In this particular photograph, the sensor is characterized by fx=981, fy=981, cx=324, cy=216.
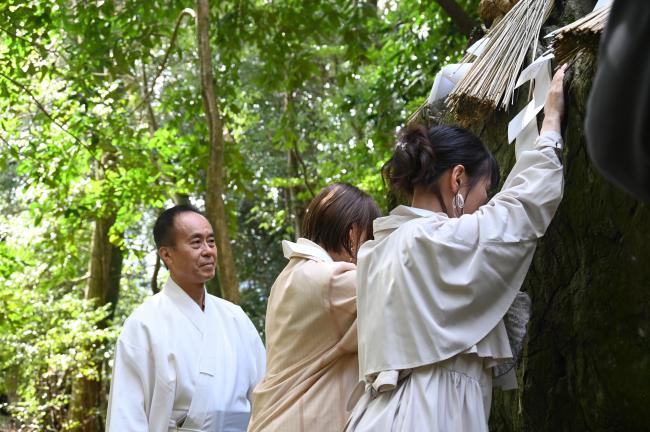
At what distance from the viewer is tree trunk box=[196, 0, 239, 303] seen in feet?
25.2

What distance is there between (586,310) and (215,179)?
16.2 ft

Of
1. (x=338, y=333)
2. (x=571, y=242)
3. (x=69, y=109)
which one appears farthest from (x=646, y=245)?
(x=69, y=109)

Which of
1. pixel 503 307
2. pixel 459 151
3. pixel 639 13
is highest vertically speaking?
pixel 639 13

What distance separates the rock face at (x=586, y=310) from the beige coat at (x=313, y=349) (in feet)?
2.20

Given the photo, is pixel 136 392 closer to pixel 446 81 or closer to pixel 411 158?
pixel 446 81

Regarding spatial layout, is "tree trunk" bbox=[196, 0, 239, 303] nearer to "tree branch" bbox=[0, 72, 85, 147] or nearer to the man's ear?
"tree branch" bbox=[0, 72, 85, 147]

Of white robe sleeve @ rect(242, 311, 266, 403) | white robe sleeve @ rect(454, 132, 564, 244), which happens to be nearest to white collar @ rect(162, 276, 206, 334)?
white robe sleeve @ rect(242, 311, 266, 403)

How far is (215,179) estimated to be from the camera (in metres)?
7.71

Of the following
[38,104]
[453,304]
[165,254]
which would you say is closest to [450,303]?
[453,304]

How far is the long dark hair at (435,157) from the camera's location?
8.90 ft

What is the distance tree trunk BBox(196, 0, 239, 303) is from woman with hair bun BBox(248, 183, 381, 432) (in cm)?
434

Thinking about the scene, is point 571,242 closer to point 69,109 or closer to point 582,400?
point 582,400

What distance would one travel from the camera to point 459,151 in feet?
8.91

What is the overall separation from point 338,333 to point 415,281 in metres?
0.64
